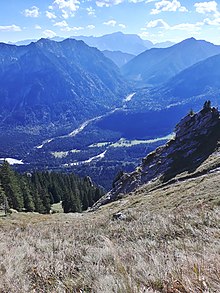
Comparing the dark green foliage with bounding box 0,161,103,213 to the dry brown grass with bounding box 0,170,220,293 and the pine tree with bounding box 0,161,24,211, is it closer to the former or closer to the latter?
the pine tree with bounding box 0,161,24,211

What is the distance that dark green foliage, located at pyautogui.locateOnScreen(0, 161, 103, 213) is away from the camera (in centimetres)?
6347

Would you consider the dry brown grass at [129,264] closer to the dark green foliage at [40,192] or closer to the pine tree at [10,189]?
the dark green foliage at [40,192]

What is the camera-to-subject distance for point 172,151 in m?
69.0

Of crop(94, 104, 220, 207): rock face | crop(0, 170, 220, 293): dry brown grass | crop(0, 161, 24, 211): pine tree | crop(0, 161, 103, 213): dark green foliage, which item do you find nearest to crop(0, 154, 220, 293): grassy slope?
crop(0, 170, 220, 293): dry brown grass

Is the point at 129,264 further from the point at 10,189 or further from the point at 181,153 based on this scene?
the point at 181,153

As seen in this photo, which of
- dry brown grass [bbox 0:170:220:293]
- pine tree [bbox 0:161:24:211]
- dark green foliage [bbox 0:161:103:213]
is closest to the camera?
dry brown grass [bbox 0:170:220:293]

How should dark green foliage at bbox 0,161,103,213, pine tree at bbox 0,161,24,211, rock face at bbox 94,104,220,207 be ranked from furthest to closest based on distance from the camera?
dark green foliage at bbox 0,161,103,213 → pine tree at bbox 0,161,24,211 → rock face at bbox 94,104,220,207

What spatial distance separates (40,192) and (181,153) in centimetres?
3639

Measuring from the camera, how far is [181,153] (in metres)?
65.3

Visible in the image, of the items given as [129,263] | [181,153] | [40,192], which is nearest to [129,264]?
[129,263]

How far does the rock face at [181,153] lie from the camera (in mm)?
59438

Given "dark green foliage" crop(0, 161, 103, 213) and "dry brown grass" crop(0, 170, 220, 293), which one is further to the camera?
"dark green foliage" crop(0, 161, 103, 213)

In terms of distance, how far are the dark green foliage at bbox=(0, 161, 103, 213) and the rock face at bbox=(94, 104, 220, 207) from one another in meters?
14.3

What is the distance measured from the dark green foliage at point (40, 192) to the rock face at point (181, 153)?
562 inches
